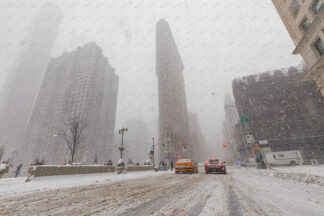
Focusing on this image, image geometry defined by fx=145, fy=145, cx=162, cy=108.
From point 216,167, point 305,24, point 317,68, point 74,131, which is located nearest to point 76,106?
point 74,131

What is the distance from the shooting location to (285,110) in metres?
54.6

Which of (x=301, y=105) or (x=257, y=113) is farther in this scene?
(x=257, y=113)

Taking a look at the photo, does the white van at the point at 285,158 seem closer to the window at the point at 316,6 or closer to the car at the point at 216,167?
the car at the point at 216,167

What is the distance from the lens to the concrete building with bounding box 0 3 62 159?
10988 centimetres

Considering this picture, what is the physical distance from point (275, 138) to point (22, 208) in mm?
67564

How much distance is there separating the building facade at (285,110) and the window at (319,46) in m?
40.6

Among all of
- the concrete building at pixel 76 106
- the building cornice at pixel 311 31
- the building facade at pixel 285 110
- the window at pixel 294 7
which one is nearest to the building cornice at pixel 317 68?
the building cornice at pixel 311 31

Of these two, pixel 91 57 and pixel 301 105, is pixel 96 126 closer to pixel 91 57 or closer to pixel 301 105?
pixel 91 57

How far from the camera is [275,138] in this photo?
53094 millimetres

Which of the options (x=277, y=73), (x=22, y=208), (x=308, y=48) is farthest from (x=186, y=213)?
(x=277, y=73)

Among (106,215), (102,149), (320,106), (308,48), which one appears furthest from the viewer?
(102,149)

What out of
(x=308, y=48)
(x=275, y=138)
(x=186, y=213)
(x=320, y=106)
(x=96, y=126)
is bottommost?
(x=186, y=213)

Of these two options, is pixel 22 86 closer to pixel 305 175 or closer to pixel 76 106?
pixel 76 106

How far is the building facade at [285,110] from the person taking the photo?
49156 millimetres
